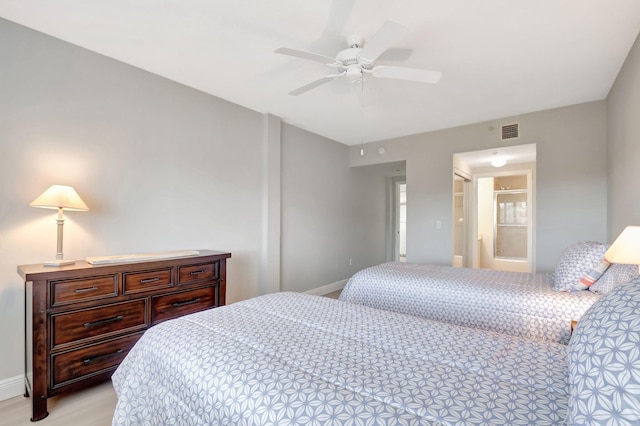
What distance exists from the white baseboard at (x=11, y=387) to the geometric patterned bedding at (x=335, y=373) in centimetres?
124

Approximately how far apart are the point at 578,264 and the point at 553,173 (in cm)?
191

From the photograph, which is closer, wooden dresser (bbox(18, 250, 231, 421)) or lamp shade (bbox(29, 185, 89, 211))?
wooden dresser (bbox(18, 250, 231, 421))

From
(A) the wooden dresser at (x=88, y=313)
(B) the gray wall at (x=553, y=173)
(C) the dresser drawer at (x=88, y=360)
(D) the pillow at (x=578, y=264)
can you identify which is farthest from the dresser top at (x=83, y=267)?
(B) the gray wall at (x=553, y=173)

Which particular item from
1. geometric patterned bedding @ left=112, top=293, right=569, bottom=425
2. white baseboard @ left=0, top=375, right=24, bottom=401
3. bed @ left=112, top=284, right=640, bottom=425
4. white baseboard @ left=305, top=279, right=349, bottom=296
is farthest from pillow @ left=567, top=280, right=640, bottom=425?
white baseboard @ left=305, top=279, right=349, bottom=296

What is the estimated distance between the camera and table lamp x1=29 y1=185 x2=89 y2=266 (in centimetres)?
201

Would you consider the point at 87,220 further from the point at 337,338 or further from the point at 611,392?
the point at 611,392

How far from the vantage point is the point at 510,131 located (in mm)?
3879

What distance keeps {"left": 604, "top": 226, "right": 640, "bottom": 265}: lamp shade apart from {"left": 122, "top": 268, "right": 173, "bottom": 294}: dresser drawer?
298 cm

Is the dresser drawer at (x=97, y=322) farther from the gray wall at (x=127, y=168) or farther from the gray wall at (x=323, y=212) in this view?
the gray wall at (x=323, y=212)

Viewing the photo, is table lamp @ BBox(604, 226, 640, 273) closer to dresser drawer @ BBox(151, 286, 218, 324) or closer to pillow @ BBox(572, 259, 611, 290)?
pillow @ BBox(572, 259, 611, 290)

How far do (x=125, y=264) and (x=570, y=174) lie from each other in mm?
4540

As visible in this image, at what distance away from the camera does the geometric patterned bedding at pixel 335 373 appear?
0.84 m

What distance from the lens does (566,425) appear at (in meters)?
0.75

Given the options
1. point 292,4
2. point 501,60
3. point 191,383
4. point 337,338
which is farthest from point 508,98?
point 191,383
